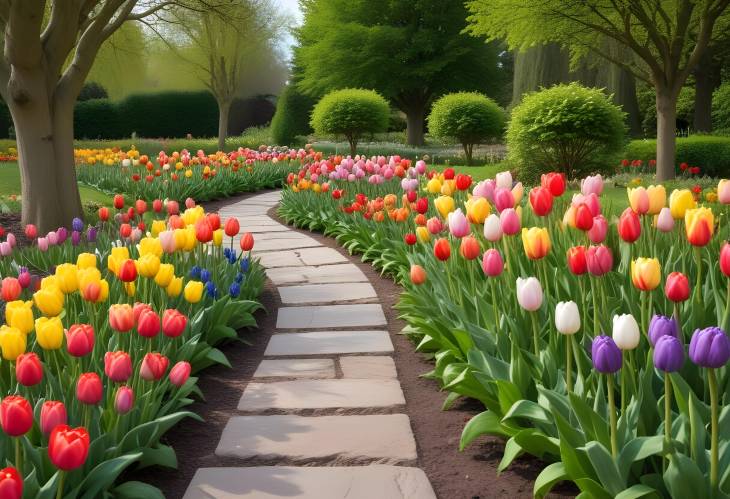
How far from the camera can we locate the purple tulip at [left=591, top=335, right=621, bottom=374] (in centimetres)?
205

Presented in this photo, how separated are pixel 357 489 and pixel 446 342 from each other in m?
1.17

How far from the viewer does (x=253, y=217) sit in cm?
1007

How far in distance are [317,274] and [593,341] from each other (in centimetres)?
436

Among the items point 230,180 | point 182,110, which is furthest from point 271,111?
point 230,180

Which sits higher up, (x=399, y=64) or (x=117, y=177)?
(x=399, y=64)

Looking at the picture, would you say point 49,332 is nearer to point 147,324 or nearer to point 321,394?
point 147,324

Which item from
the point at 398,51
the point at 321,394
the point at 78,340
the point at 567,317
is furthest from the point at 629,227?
the point at 398,51

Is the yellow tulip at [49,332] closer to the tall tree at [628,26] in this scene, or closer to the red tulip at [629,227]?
the red tulip at [629,227]

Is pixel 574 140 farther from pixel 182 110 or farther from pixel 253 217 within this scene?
pixel 182 110

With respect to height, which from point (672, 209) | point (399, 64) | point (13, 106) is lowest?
point (672, 209)

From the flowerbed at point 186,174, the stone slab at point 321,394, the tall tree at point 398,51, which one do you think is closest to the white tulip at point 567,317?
the stone slab at point 321,394

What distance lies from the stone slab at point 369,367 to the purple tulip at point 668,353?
6.45 ft

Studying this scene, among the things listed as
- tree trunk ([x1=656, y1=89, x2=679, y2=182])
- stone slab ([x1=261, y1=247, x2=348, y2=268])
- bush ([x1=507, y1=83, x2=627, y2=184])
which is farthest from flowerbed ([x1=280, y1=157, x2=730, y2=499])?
tree trunk ([x1=656, y1=89, x2=679, y2=182])

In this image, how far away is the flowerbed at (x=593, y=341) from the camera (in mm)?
2109
